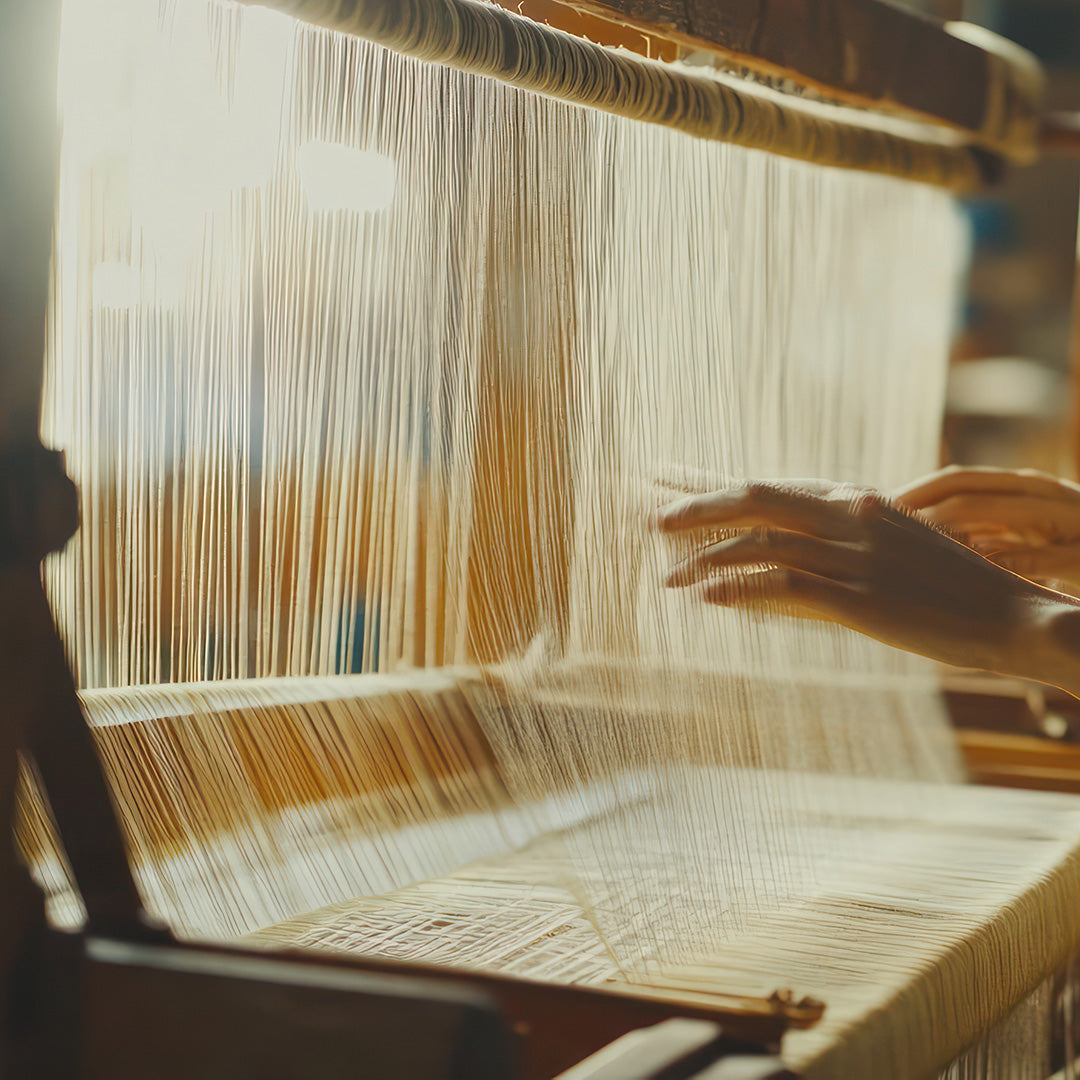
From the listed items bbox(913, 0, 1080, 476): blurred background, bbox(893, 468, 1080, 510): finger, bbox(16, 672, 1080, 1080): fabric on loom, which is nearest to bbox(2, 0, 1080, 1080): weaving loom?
bbox(16, 672, 1080, 1080): fabric on loom

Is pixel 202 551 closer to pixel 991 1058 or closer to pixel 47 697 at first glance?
pixel 47 697

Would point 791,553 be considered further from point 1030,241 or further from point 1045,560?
point 1030,241

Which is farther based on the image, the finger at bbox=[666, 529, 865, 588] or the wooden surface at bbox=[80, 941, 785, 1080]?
the finger at bbox=[666, 529, 865, 588]

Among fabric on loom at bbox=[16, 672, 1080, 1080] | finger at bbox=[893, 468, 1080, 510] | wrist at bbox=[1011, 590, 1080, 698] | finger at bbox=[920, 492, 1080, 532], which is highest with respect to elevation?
finger at bbox=[893, 468, 1080, 510]

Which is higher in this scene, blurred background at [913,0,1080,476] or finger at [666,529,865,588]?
blurred background at [913,0,1080,476]

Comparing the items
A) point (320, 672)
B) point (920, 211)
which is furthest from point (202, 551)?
point (920, 211)

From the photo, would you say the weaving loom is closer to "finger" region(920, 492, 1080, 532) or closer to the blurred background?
"finger" region(920, 492, 1080, 532)

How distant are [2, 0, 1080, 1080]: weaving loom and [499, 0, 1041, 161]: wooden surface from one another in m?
0.03

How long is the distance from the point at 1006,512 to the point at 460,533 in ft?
1.87

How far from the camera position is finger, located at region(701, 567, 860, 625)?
76cm

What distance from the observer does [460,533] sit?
788 mm

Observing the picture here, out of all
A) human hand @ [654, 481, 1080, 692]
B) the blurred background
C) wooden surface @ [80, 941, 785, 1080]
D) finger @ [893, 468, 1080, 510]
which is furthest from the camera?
the blurred background

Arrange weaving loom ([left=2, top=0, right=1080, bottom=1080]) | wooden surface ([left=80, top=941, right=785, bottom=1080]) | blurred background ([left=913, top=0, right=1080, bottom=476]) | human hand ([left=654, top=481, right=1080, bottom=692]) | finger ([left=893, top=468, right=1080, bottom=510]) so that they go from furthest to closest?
blurred background ([left=913, top=0, right=1080, bottom=476]) → finger ([left=893, top=468, right=1080, bottom=510]) → human hand ([left=654, top=481, right=1080, bottom=692]) → weaving loom ([left=2, top=0, right=1080, bottom=1080]) → wooden surface ([left=80, top=941, right=785, bottom=1080])

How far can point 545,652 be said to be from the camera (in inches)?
31.9
